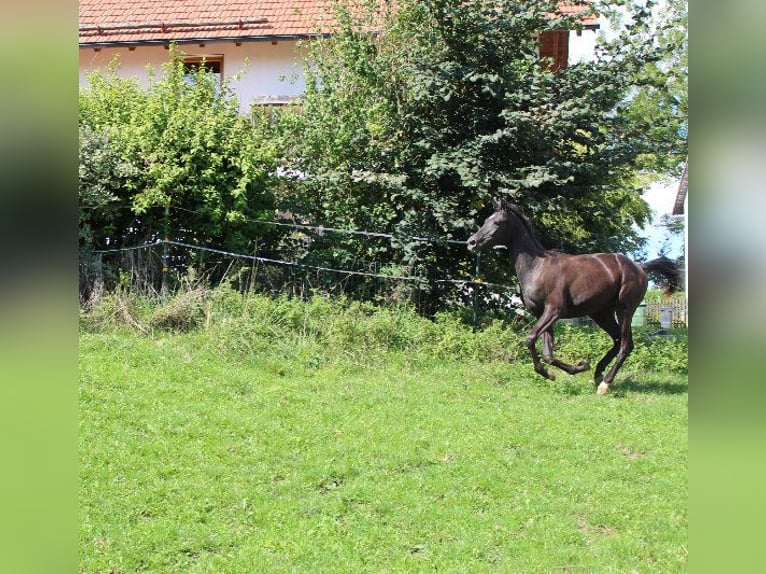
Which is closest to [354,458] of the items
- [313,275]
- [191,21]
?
[313,275]

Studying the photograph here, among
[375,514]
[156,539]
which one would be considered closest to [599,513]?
[375,514]

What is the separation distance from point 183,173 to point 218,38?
311 inches

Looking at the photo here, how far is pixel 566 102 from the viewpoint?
13.2 m

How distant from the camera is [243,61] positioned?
1925cm

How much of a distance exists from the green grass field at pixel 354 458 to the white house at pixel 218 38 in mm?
9417

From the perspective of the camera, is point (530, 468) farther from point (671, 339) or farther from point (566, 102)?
point (566, 102)

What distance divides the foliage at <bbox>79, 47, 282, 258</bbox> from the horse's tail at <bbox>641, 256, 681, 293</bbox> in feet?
20.8

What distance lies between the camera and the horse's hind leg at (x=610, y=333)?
1073 centimetres

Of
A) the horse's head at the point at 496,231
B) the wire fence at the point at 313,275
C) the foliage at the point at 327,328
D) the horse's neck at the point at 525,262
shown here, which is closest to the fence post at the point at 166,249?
the wire fence at the point at 313,275

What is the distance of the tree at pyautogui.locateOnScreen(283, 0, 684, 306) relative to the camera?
1330 cm

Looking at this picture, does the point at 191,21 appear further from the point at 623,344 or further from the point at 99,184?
the point at 623,344
